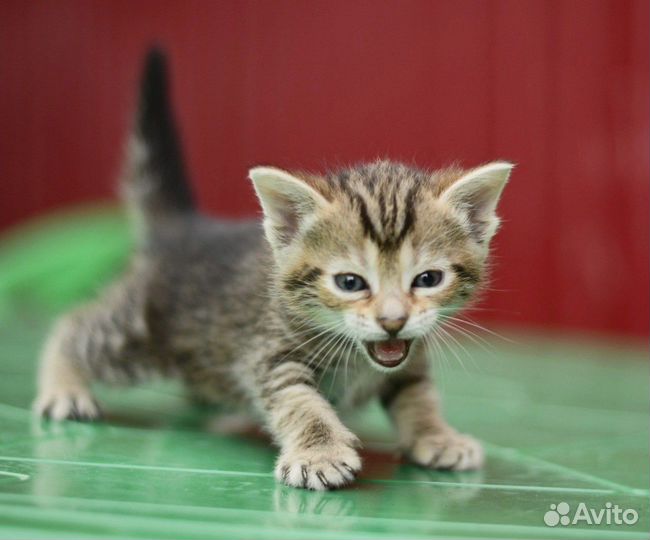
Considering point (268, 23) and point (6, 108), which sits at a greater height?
point (268, 23)

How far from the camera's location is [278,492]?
159 cm

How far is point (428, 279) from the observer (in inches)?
70.5

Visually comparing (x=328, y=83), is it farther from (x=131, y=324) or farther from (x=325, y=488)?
(x=325, y=488)

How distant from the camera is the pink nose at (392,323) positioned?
5.48 feet

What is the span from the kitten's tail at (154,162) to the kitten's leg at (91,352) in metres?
0.41

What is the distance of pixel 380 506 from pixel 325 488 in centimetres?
13

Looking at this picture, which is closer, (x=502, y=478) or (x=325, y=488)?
(x=325, y=488)

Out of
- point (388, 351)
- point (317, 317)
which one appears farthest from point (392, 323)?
point (317, 317)

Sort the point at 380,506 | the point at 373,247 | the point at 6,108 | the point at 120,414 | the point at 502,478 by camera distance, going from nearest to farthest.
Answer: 1. the point at 380,506
2. the point at 373,247
3. the point at 502,478
4. the point at 120,414
5. the point at 6,108

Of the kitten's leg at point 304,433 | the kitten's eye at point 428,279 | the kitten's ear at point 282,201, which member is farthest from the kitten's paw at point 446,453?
the kitten's ear at point 282,201

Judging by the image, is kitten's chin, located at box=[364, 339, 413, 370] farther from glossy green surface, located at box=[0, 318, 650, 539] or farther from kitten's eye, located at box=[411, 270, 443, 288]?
glossy green surface, located at box=[0, 318, 650, 539]

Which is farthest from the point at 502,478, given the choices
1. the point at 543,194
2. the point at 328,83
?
the point at 328,83

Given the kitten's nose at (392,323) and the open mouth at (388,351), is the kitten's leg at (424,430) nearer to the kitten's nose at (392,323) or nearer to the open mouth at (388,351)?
the open mouth at (388,351)

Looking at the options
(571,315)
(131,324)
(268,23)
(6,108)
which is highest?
(268,23)
